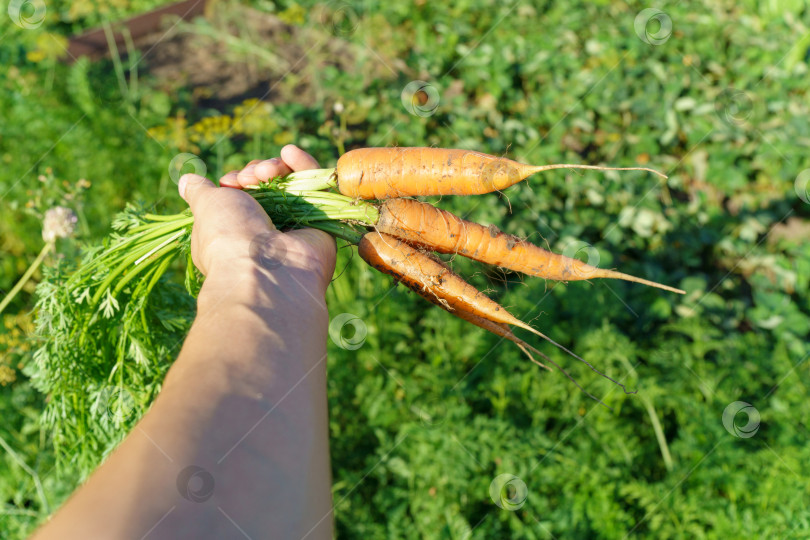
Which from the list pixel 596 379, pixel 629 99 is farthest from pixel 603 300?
pixel 629 99

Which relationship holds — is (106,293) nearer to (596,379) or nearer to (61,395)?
(61,395)

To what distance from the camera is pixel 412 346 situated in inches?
132

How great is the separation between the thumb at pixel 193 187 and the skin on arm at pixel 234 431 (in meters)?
0.29

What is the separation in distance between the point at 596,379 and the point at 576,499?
2.27 ft

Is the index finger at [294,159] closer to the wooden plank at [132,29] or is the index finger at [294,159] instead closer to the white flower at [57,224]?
the white flower at [57,224]

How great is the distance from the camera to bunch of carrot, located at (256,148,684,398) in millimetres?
2320

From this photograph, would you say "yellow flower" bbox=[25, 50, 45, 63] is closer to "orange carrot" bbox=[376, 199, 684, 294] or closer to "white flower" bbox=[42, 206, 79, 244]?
"white flower" bbox=[42, 206, 79, 244]

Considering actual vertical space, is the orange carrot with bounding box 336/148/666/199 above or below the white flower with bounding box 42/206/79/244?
below

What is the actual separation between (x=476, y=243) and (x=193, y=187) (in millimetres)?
1204

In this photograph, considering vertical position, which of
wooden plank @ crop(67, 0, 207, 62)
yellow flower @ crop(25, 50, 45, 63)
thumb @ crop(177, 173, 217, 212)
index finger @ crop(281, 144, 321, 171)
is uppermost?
yellow flower @ crop(25, 50, 45, 63)

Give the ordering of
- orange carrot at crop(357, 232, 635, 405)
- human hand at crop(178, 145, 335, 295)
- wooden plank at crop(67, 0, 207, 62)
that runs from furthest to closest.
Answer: wooden plank at crop(67, 0, 207, 62) < orange carrot at crop(357, 232, 635, 405) < human hand at crop(178, 145, 335, 295)

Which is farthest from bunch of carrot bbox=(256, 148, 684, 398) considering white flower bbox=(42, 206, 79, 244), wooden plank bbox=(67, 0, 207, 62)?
wooden plank bbox=(67, 0, 207, 62)

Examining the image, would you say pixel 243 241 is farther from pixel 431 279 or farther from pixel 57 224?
pixel 57 224

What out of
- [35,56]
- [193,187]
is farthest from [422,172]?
[35,56]
